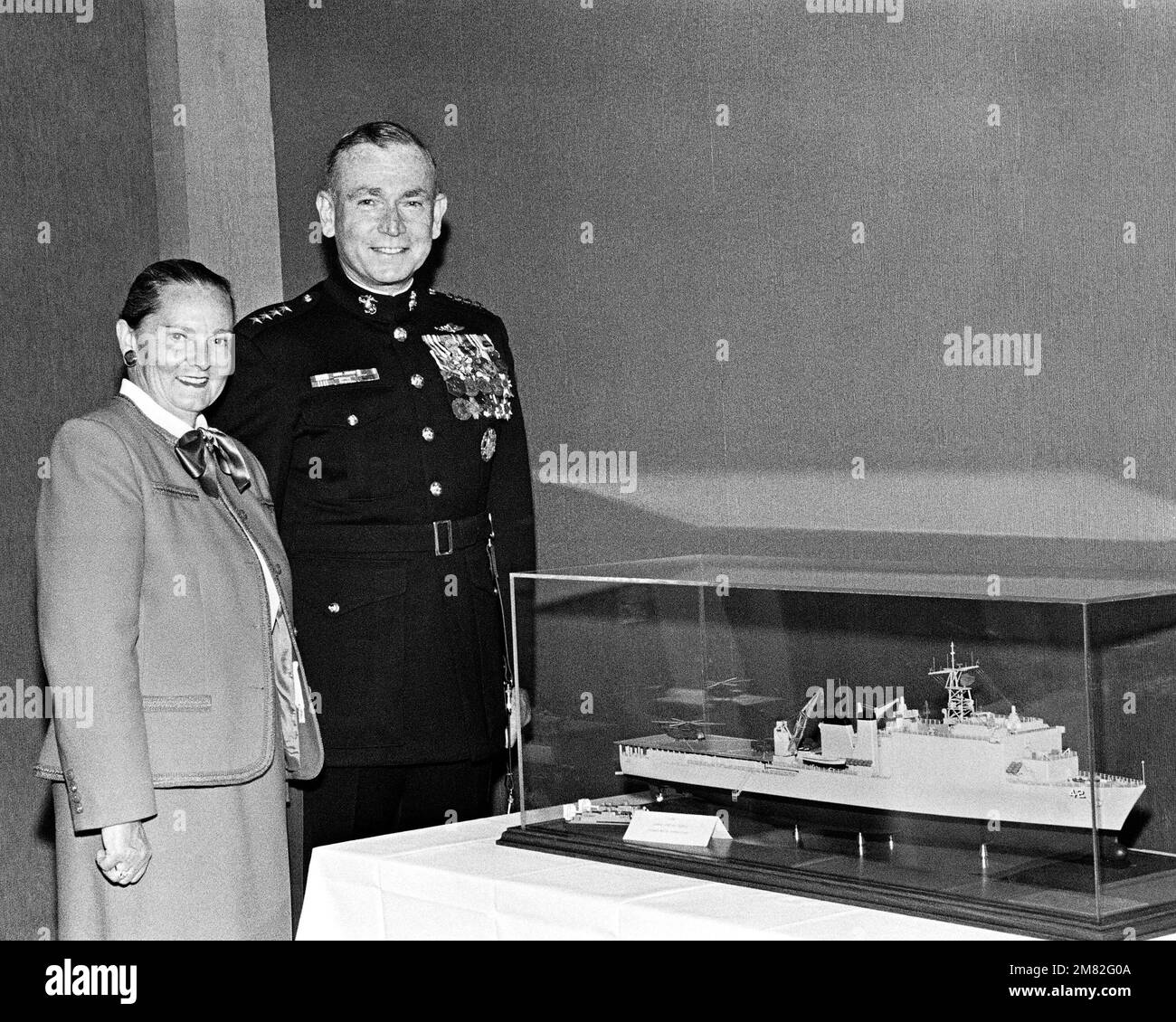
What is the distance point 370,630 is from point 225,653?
558mm

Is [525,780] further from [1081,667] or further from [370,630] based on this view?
[1081,667]

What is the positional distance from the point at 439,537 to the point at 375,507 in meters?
0.13

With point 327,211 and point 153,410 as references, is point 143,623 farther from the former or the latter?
point 327,211

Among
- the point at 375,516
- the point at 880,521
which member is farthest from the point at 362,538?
the point at 880,521

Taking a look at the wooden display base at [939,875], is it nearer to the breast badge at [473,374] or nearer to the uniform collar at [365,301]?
the breast badge at [473,374]

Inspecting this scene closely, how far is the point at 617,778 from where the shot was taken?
2.57m

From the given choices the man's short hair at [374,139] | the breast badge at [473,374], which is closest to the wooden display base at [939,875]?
the breast badge at [473,374]

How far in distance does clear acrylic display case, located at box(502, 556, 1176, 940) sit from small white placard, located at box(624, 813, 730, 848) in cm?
1

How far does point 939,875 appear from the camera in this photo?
6.75 feet

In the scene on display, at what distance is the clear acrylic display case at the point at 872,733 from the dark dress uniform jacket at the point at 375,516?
15.5 inches

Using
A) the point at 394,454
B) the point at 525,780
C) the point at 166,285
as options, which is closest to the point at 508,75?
the point at 394,454

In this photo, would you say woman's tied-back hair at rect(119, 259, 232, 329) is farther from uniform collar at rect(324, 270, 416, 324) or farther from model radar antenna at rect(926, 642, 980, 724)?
model radar antenna at rect(926, 642, 980, 724)

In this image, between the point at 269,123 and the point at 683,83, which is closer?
the point at 683,83

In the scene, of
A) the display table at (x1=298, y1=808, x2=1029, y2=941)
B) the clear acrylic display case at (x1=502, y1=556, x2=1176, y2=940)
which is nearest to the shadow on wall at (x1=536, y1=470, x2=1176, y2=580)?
the clear acrylic display case at (x1=502, y1=556, x2=1176, y2=940)
